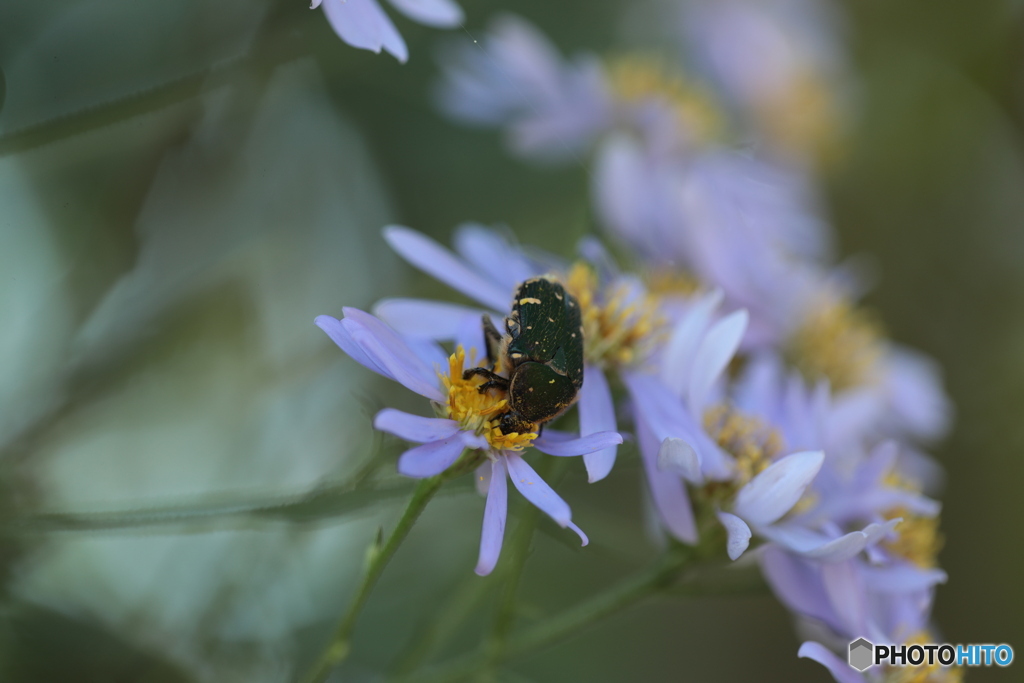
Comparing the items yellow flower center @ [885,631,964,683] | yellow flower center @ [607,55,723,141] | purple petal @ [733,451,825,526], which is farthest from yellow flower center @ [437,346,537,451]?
yellow flower center @ [607,55,723,141]

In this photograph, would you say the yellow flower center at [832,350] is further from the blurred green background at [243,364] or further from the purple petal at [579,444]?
the purple petal at [579,444]

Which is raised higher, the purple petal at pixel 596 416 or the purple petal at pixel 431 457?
the purple petal at pixel 596 416

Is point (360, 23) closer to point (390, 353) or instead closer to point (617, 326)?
point (390, 353)

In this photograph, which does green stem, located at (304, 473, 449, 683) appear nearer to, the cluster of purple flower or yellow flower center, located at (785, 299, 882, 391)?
the cluster of purple flower

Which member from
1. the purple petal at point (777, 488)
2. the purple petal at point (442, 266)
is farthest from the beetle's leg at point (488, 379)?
the purple petal at point (777, 488)

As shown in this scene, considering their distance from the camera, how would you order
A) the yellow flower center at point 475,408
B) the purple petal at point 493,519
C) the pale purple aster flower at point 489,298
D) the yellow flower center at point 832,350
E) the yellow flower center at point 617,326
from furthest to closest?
the yellow flower center at point 832,350, the yellow flower center at point 617,326, the pale purple aster flower at point 489,298, the yellow flower center at point 475,408, the purple petal at point 493,519

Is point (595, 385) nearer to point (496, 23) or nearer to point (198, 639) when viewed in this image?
point (198, 639)
